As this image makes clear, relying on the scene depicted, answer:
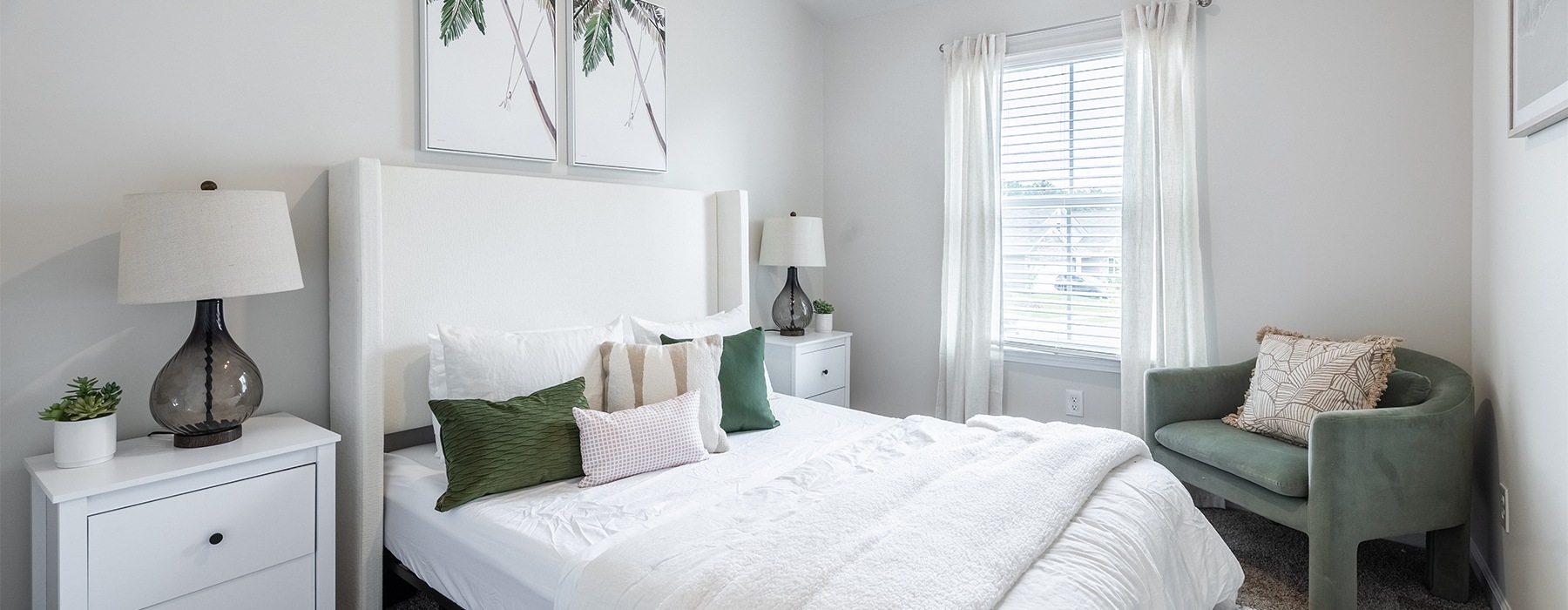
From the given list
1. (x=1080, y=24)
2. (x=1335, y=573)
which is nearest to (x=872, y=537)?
(x=1335, y=573)

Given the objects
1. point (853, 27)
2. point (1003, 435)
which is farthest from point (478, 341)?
point (853, 27)

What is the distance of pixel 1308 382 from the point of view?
2.47m

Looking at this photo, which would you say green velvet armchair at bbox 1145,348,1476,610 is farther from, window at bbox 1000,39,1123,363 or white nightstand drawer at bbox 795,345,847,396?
white nightstand drawer at bbox 795,345,847,396

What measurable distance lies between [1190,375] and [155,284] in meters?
3.21

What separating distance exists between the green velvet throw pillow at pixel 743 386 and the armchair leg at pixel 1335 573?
166cm

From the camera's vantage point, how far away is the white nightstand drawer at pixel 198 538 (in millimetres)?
1524

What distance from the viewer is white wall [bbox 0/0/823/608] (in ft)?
5.49

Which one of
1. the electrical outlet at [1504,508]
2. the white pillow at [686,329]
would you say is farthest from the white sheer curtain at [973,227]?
the electrical outlet at [1504,508]

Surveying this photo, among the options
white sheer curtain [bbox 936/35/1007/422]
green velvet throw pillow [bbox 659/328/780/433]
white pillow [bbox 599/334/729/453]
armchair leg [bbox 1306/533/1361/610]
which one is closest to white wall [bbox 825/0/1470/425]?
white sheer curtain [bbox 936/35/1007/422]

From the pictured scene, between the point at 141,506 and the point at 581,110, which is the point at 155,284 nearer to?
the point at 141,506

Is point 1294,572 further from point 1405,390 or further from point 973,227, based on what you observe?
point 973,227

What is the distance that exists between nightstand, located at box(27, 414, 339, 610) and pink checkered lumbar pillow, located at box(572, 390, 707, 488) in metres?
0.63

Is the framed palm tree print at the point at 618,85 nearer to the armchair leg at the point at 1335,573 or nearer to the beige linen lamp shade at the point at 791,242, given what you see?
the beige linen lamp shade at the point at 791,242

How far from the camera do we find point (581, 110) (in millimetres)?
2760
